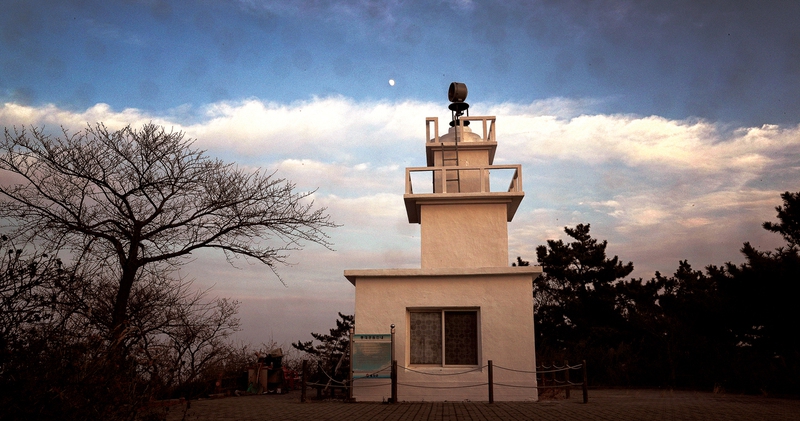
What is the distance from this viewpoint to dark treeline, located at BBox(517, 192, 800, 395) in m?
18.8

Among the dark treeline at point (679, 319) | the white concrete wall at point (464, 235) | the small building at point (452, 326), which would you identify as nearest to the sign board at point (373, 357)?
the small building at point (452, 326)

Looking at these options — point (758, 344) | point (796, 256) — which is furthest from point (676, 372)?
point (796, 256)

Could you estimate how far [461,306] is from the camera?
Result: 14234 mm

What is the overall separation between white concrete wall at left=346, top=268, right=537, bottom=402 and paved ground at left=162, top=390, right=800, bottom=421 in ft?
1.91

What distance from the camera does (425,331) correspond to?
1434 cm

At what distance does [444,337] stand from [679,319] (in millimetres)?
14629

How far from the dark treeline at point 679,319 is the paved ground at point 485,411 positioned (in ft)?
19.2

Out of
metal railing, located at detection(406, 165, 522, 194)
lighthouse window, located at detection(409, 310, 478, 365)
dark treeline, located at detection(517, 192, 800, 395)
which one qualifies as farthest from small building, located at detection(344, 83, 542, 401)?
dark treeline, located at detection(517, 192, 800, 395)

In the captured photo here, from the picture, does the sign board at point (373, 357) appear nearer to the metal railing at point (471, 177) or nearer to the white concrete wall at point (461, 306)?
the white concrete wall at point (461, 306)

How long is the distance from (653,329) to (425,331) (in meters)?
14.0

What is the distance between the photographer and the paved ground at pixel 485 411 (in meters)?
10.3

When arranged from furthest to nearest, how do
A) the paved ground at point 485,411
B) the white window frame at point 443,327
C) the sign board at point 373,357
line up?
the white window frame at point 443,327 → the sign board at point 373,357 → the paved ground at point 485,411

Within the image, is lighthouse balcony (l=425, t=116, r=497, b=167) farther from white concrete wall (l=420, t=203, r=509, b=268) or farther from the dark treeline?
the dark treeline

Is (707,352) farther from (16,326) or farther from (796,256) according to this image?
(16,326)
